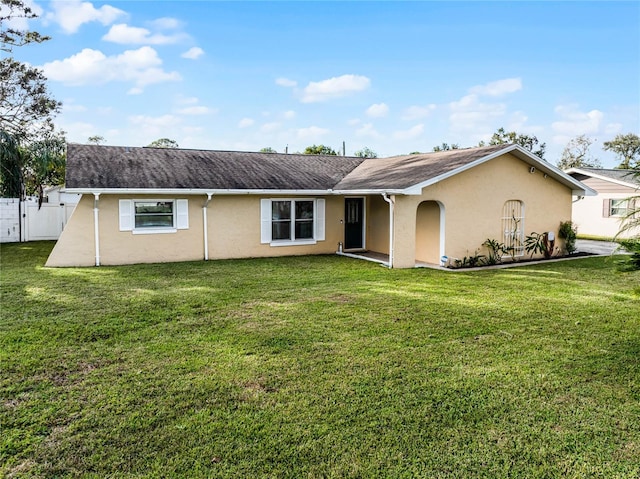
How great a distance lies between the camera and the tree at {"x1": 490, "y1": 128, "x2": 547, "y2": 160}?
3981cm

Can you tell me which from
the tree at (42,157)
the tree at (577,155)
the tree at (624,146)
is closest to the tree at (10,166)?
the tree at (42,157)

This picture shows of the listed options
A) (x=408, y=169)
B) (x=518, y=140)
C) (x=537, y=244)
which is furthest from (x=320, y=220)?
(x=518, y=140)

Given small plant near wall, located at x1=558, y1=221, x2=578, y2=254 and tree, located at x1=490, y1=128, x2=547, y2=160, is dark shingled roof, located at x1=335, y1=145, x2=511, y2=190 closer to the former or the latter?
small plant near wall, located at x1=558, y1=221, x2=578, y2=254

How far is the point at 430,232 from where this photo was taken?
45.9 ft

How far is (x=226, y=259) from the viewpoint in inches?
553

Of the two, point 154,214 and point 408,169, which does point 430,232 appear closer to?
point 408,169

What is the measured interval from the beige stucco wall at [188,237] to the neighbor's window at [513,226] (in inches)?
205

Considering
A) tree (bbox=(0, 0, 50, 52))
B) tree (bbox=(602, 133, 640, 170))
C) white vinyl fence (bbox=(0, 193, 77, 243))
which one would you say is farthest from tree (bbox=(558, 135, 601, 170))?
tree (bbox=(0, 0, 50, 52))

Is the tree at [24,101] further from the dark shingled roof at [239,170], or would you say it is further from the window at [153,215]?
the window at [153,215]

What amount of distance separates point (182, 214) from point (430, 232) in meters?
7.41

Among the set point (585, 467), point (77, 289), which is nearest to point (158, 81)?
point (77, 289)

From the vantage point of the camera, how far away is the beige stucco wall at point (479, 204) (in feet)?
41.7

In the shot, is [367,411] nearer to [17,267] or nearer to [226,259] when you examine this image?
[226,259]

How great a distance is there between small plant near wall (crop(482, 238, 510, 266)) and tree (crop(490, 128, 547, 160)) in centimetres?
2786
